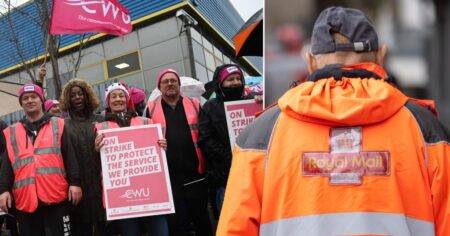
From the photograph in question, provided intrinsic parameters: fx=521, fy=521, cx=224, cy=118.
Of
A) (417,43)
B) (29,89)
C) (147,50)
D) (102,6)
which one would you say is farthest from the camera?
(147,50)

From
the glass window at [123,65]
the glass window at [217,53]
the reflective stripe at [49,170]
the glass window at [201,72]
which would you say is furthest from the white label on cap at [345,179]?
the glass window at [217,53]

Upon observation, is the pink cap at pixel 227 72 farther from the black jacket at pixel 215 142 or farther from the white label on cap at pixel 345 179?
the white label on cap at pixel 345 179

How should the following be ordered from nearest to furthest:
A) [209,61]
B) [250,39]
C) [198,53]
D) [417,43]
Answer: [417,43], [250,39], [198,53], [209,61]

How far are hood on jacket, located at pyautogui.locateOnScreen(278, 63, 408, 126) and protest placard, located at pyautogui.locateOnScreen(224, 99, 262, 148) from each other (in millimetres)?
3316

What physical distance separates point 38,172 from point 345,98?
369 cm

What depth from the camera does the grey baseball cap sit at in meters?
1.85

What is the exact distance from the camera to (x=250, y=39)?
5.42 meters

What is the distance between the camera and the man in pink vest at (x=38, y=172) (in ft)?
15.3

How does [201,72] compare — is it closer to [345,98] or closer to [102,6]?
[102,6]

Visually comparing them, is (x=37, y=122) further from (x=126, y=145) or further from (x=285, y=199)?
(x=285, y=199)

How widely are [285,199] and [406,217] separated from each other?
1.30ft

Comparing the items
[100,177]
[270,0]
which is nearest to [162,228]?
[100,177]

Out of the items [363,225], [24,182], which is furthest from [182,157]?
[363,225]

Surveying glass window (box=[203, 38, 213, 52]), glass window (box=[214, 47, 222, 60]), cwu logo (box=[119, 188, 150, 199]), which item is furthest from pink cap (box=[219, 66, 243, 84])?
glass window (box=[214, 47, 222, 60])
